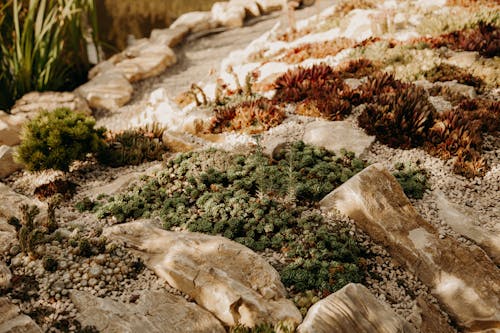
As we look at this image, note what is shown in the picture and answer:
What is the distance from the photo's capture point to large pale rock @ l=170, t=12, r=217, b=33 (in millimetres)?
18328

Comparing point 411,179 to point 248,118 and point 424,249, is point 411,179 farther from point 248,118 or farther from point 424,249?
point 248,118

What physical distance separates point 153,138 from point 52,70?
485cm

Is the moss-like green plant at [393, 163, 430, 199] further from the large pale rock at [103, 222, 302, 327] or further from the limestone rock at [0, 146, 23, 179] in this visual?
the limestone rock at [0, 146, 23, 179]

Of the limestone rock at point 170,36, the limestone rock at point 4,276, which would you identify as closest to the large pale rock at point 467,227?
the limestone rock at point 4,276

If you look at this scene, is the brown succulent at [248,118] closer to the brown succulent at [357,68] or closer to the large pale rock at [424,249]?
the brown succulent at [357,68]

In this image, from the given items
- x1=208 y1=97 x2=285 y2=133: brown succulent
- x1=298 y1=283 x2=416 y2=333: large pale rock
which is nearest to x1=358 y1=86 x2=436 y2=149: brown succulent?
x1=208 y1=97 x2=285 y2=133: brown succulent

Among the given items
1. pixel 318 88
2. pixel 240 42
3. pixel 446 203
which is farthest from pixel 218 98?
pixel 240 42

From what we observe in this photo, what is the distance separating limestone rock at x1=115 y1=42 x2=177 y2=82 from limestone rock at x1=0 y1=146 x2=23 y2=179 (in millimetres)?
6413

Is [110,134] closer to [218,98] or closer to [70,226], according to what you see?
[218,98]

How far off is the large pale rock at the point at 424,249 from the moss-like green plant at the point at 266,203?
1.32 ft

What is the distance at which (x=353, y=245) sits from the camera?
5.03 m

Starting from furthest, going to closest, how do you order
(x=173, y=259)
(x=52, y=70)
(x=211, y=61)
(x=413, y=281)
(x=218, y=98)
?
(x=211, y=61)
(x=52, y=70)
(x=218, y=98)
(x=413, y=281)
(x=173, y=259)

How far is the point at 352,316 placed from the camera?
393 cm

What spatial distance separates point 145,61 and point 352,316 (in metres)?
12.4
